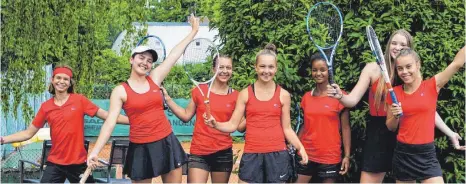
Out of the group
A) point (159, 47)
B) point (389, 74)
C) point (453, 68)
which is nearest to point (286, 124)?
point (389, 74)

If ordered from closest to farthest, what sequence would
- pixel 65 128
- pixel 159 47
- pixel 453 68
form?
pixel 453 68 → pixel 65 128 → pixel 159 47

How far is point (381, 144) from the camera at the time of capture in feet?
24.1

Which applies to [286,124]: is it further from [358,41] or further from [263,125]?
[358,41]

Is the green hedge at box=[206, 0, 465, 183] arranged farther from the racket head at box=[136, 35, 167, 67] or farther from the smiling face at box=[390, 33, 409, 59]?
the smiling face at box=[390, 33, 409, 59]

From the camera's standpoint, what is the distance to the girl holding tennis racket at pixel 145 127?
7.05 metres

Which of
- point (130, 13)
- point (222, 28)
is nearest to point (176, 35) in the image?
point (130, 13)

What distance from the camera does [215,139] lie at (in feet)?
24.8

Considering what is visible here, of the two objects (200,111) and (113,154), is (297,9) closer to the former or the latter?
(200,111)

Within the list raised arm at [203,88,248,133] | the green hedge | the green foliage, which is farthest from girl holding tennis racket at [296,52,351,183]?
the green foliage

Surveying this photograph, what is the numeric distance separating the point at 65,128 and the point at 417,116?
10.2 ft

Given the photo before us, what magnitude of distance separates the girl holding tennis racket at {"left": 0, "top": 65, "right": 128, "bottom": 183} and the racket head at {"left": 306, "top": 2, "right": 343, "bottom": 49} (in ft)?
6.43

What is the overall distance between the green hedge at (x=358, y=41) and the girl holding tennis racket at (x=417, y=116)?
125 centimetres

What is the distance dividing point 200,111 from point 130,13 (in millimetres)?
5323

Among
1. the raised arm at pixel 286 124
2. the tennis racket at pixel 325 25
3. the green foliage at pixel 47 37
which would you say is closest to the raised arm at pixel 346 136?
the raised arm at pixel 286 124
